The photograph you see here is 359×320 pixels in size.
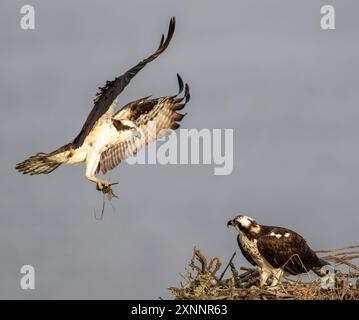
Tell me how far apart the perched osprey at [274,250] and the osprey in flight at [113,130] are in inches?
74.6

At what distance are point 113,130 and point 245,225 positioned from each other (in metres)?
2.33

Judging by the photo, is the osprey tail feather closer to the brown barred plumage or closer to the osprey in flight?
the osprey in flight

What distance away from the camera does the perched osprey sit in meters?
15.3

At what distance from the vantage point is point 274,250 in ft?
50.5

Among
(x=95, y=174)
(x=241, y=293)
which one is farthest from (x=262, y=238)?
(x=95, y=174)

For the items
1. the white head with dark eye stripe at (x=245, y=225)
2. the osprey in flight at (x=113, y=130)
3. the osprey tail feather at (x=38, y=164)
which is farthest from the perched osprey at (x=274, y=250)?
the osprey tail feather at (x=38, y=164)

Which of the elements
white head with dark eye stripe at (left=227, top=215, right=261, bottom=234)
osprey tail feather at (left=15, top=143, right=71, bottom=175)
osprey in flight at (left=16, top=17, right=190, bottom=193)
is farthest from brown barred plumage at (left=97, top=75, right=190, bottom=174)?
white head with dark eye stripe at (left=227, top=215, right=261, bottom=234)

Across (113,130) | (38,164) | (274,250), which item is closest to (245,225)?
(274,250)

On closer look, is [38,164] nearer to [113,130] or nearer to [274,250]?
[113,130]

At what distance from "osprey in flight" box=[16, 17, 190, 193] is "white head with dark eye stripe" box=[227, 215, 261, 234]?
1.73m

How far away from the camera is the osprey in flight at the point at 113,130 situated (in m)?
16.3
